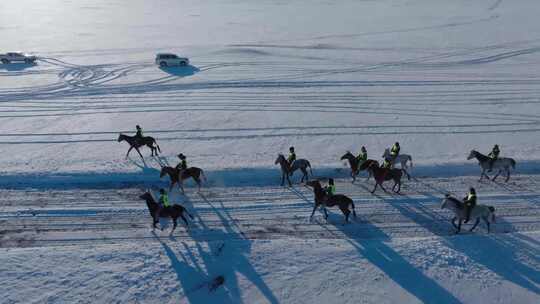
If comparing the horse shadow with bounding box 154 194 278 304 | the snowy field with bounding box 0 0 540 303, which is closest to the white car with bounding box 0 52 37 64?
the snowy field with bounding box 0 0 540 303

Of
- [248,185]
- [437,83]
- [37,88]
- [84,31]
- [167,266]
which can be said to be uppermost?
[84,31]

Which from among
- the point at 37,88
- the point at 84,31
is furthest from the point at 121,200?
the point at 84,31

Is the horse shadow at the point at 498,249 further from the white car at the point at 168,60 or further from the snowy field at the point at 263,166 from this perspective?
the white car at the point at 168,60

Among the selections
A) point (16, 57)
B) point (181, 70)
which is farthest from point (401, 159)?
point (16, 57)

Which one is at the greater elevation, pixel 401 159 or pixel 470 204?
pixel 401 159

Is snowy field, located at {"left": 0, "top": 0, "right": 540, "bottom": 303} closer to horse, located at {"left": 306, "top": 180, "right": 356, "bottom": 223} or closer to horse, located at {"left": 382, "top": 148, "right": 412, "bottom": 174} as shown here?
horse, located at {"left": 306, "top": 180, "right": 356, "bottom": 223}

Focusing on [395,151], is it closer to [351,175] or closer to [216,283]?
[351,175]

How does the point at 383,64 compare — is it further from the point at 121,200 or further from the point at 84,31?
the point at 84,31
